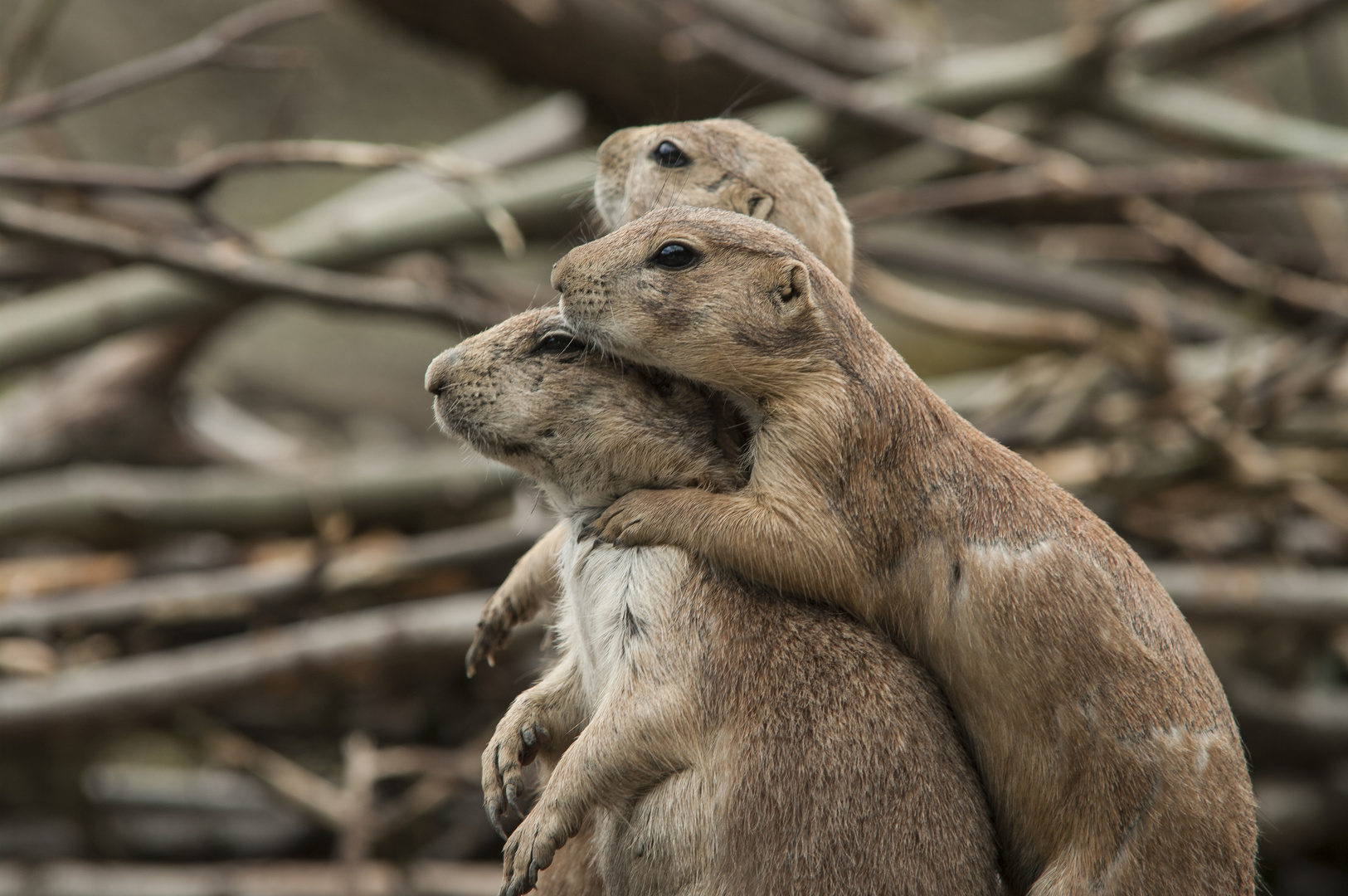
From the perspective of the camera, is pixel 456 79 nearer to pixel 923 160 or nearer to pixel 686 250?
pixel 923 160

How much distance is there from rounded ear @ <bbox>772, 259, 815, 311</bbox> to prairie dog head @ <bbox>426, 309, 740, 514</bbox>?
32 centimetres

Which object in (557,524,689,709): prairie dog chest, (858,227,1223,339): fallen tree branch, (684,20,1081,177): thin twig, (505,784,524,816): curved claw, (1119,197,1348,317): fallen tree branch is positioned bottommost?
(858,227,1223,339): fallen tree branch

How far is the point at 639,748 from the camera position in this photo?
2.37m

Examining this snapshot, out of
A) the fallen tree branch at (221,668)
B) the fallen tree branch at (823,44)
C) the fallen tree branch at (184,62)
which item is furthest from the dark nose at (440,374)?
the fallen tree branch at (823,44)

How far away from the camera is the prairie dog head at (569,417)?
2.62 meters

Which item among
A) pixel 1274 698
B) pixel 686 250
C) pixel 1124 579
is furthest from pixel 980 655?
pixel 1274 698

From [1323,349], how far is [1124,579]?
17.0ft

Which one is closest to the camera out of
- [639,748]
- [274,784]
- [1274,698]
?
[639,748]

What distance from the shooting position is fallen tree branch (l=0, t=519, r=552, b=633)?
727 cm

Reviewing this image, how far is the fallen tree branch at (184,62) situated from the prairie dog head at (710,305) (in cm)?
365

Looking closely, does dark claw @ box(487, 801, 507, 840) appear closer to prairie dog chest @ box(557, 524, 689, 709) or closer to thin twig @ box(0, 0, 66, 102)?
prairie dog chest @ box(557, 524, 689, 709)

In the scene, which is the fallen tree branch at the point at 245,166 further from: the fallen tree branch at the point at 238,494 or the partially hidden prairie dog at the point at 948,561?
the fallen tree branch at the point at 238,494

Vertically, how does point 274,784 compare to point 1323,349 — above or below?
below

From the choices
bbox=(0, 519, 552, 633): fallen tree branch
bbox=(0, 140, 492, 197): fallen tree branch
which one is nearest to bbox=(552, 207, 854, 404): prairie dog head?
bbox=(0, 140, 492, 197): fallen tree branch
